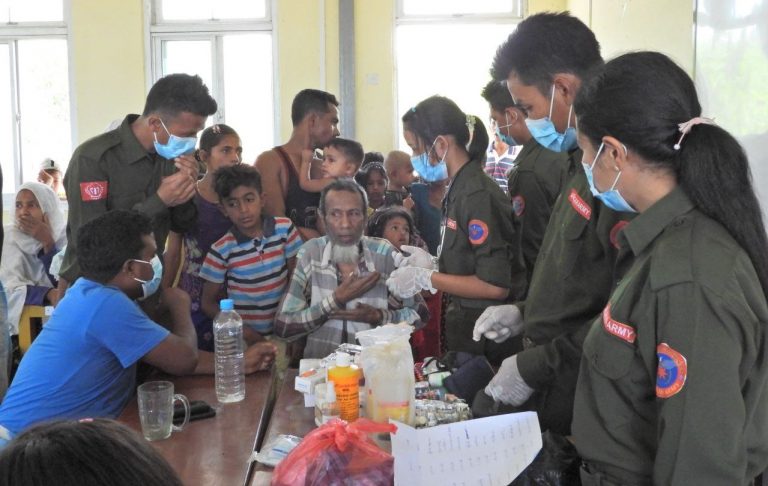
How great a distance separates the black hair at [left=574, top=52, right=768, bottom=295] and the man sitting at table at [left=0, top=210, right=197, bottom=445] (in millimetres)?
1336

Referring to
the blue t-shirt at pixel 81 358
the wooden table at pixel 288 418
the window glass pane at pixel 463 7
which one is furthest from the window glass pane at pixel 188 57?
the wooden table at pixel 288 418

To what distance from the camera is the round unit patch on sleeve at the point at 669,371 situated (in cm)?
104

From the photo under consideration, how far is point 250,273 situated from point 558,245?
1.50m

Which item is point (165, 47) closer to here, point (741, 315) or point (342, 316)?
point (342, 316)

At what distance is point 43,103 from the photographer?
6.57 meters

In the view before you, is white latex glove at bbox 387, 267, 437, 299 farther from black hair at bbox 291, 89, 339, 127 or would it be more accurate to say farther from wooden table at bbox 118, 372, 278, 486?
black hair at bbox 291, 89, 339, 127

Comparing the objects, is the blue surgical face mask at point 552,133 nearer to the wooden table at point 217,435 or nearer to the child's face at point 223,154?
the wooden table at point 217,435

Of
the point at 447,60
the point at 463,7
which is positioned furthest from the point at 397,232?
the point at 463,7

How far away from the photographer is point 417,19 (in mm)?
6441

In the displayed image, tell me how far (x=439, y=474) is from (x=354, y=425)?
20 cm

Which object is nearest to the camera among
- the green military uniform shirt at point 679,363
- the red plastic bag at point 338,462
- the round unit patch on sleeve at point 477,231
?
the green military uniform shirt at point 679,363

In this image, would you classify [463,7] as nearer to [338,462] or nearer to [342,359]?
[342,359]

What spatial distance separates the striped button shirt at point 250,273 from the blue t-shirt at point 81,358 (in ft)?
2.60

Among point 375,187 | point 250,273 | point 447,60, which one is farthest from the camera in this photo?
point 447,60
